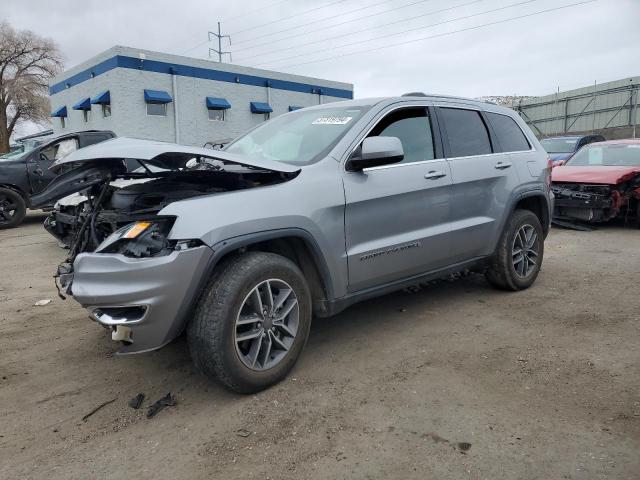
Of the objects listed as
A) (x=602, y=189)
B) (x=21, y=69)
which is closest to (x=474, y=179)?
(x=602, y=189)

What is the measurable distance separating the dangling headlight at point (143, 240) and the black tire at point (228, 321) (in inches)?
14.1

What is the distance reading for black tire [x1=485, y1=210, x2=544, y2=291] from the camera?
4723mm

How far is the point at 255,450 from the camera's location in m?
2.51

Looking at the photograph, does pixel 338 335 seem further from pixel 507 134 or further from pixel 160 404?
pixel 507 134

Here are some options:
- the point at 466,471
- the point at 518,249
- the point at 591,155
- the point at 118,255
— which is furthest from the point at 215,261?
the point at 591,155

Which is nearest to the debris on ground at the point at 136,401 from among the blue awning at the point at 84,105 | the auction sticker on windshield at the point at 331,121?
the auction sticker on windshield at the point at 331,121

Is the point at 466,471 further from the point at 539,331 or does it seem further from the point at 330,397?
the point at 539,331

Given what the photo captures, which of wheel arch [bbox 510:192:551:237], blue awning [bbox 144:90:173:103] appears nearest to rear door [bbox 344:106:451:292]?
wheel arch [bbox 510:192:551:237]

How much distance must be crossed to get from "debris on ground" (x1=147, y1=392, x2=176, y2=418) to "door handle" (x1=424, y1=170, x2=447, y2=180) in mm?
2403

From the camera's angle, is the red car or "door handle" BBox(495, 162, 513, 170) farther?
the red car

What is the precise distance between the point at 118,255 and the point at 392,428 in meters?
1.75

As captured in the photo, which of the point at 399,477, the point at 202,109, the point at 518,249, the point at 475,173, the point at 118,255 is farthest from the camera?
the point at 202,109

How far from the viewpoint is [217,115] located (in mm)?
21859

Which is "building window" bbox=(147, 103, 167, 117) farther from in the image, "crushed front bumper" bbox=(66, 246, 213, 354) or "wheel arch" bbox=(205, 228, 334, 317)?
"crushed front bumper" bbox=(66, 246, 213, 354)
